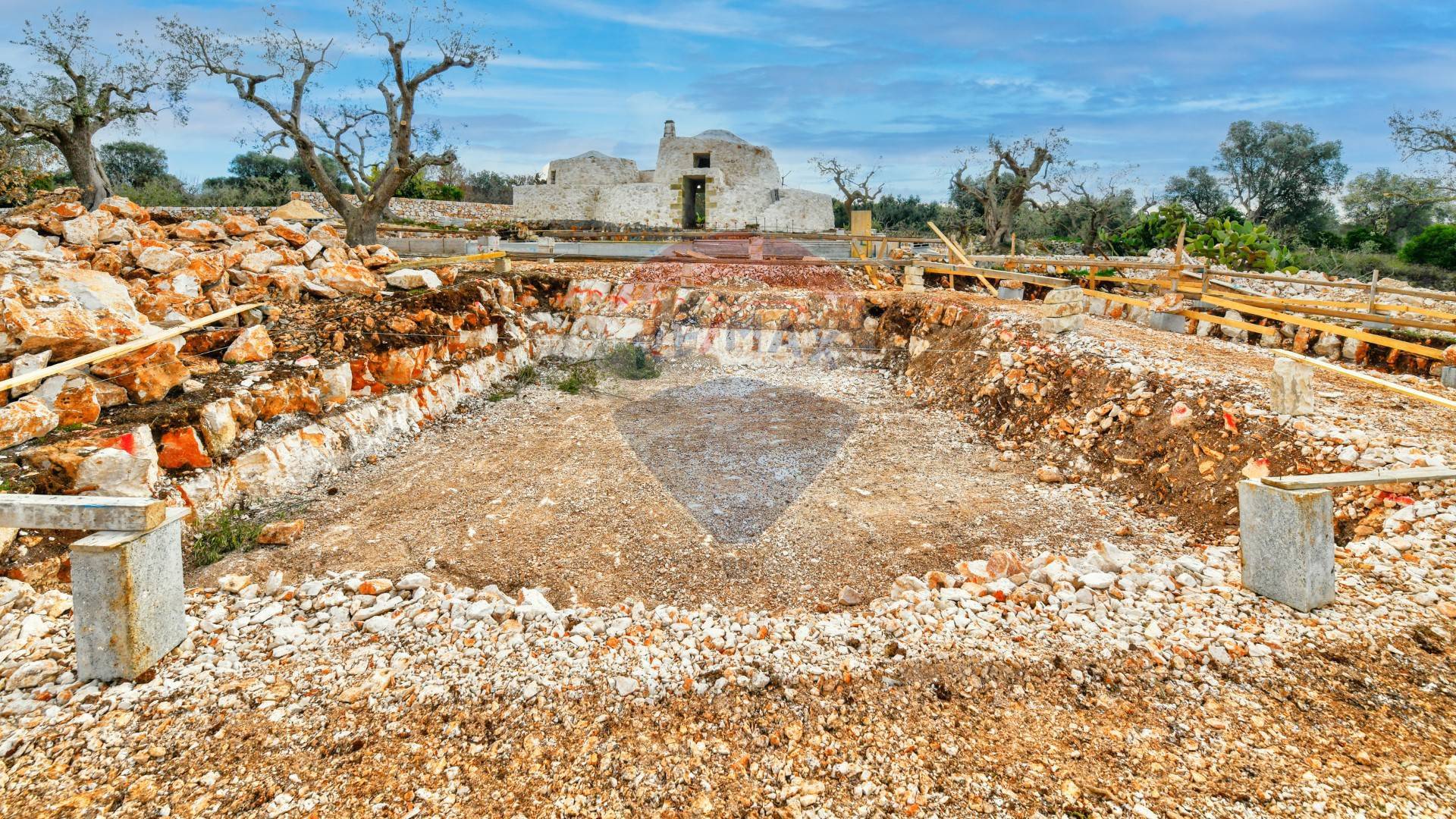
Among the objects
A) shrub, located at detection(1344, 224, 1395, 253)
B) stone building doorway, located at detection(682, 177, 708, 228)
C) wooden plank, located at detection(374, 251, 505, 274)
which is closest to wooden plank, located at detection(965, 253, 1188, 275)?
wooden plank, located at detection(374, 251, 505, 274)

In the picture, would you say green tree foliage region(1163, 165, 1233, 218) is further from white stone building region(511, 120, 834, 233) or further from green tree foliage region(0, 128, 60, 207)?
green tree foliage region(0, 128, 60, 207)

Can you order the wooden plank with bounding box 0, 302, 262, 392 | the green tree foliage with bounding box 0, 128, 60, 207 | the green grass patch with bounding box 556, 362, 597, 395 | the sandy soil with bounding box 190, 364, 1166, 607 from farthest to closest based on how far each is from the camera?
the green tree foliage with bounding box 0, 128, 60, 207
the green grass patch with bounding box 556, 362, 597, 395
the sandy soil with bounding box 190, 364, 1166, 607
the wooden plank with bounding box 0, 302, 262, 392

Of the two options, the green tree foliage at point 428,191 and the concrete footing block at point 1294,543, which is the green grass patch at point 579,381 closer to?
the concrete footing block at point 1294,543

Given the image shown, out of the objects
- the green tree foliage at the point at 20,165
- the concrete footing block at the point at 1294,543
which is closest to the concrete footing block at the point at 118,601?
the concrete footing block at the point at 1294,543

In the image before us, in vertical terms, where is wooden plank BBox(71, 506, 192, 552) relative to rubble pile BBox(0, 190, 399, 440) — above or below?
below

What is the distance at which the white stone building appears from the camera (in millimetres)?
23109

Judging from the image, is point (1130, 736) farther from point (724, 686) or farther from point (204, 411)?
point (204, 411)

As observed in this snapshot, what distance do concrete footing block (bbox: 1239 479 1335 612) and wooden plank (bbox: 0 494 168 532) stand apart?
4928mm

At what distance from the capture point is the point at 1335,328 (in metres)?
7.70

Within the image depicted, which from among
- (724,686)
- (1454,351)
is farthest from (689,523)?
(1454,351)

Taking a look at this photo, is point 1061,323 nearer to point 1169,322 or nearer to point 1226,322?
point 1226,322

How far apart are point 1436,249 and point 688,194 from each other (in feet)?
71.9

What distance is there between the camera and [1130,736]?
99.2 inches

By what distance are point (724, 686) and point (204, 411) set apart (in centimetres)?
467
